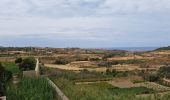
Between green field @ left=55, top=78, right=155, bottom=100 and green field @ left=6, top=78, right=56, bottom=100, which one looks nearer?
green field @ left=55, top=78, right=155, bottom=100

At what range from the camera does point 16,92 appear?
18.0 meters

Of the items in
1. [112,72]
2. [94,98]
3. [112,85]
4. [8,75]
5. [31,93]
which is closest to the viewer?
[94,98]

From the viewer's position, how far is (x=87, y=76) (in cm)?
4194

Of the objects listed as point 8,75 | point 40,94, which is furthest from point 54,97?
point 8,75

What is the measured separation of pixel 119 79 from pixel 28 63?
9.26 m

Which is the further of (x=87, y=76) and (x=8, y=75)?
(x=87, y=76)

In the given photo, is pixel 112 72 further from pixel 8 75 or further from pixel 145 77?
pixel 8 75

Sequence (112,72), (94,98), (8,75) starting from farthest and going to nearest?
(112,72) → (8,75) → (94,98)

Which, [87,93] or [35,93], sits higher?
[87,93]

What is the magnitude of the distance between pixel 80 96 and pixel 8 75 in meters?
10.1

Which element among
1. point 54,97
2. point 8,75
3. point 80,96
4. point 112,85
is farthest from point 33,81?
point 112,85

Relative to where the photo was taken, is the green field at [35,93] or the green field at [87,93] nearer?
the green field at [87,93]

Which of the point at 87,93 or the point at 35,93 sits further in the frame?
the point at 35,93

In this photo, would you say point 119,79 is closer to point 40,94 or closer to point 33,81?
point 33,81
